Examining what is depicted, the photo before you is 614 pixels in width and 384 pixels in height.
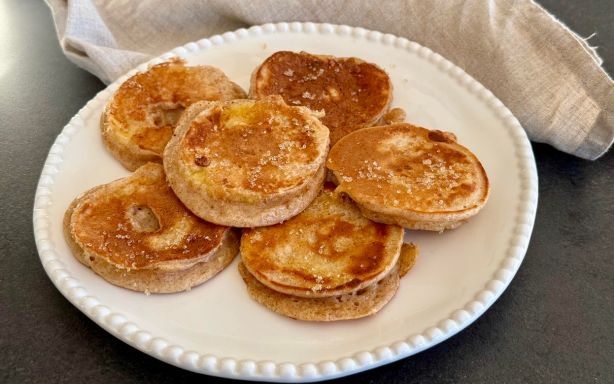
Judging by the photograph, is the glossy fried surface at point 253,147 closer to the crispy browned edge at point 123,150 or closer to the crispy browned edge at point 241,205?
the crispy browned edge at point 241,205

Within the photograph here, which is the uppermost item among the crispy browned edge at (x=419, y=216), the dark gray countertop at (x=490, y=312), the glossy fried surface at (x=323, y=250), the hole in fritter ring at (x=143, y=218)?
the crispy browned edge at (x=419, y=216)

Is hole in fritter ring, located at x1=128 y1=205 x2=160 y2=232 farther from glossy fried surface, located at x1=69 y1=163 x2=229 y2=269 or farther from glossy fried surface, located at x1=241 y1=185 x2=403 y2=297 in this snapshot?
glossy fried surface, located at x1=241 y1=185 x2=403 y2=297

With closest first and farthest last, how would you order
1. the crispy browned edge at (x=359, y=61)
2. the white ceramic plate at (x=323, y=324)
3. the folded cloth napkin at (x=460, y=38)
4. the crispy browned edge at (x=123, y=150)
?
the white ceramic plate at (x=323, y=324)
the crispy browned edge at (x=123, y=150)
the crispy browned edge at (x=359, y=61)
the folded cloth napkin at (x=460, y=38)

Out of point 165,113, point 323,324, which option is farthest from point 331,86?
point 323,324

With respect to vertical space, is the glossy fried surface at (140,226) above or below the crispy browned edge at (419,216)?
below

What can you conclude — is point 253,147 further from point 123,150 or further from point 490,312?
point 490,312

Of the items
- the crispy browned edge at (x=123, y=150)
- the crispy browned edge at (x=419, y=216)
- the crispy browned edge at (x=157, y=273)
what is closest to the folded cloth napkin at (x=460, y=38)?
the crispy browned edge at (x=123, y=150)

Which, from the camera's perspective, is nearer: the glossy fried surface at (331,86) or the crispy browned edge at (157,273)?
the crispy browned edge at (157,273)

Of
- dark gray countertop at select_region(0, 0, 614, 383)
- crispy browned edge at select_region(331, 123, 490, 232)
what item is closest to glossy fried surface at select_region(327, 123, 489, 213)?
crispy browned edge at select_region(331, 123, 490, 232)
